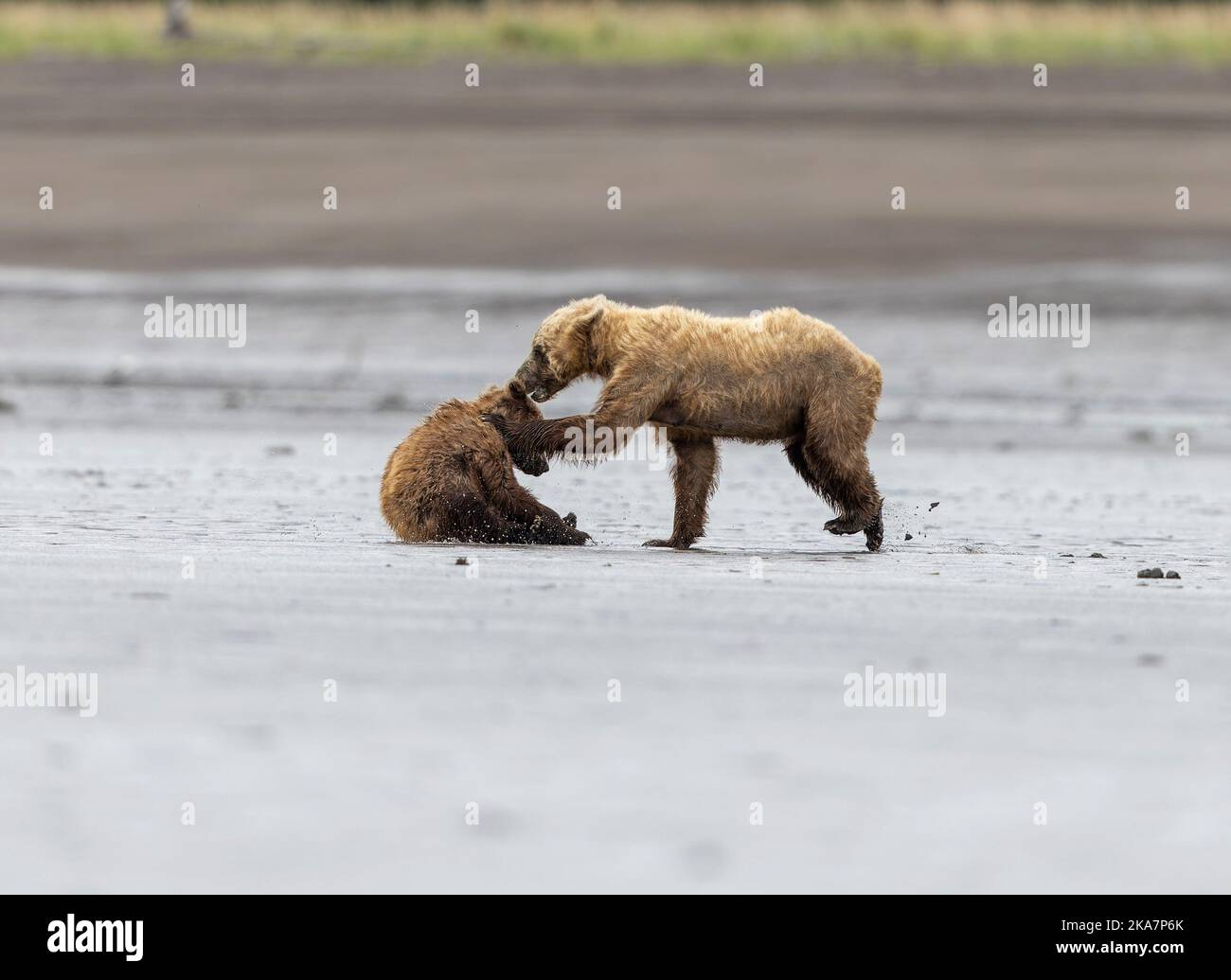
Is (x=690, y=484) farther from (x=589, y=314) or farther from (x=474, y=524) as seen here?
(x=474, y=524)

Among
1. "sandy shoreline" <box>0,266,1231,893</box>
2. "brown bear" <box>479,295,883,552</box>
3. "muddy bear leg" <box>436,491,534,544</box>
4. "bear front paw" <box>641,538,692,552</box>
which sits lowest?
"sandy shoreline" <box>0,266,1231,893</box>

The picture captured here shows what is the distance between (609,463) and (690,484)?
407cm

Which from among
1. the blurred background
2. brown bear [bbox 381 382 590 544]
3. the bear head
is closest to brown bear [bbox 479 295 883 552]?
the bear head

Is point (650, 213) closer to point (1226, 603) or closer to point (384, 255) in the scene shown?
point (384, 255)

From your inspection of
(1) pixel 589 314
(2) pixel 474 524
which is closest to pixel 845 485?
(1) pixel 589 314

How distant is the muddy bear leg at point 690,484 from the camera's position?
8.82 m

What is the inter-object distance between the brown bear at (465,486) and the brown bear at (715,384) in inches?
4.3

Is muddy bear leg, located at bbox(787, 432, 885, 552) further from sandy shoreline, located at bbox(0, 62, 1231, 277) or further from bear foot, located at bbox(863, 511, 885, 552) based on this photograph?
sandy shoreline, located at bbox(0, 62, 1231, 277)

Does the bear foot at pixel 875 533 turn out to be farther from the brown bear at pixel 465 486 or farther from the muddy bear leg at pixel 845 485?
the brown bear at pixel 465 486

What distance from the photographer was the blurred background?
4355 millimetres

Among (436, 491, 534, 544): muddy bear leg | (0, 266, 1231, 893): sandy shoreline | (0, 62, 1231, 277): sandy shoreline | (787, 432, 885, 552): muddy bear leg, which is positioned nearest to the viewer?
(0, 266, 1231, 893): sandy shoreline

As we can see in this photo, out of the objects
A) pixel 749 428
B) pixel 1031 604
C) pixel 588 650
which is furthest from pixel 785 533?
pixel 588 650

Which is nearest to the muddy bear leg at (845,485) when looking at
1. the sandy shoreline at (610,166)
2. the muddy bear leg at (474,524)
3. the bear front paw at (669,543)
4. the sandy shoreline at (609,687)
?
the sandy shoreline at (609,687)
